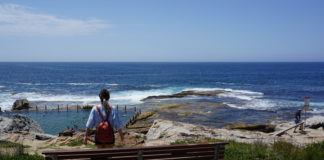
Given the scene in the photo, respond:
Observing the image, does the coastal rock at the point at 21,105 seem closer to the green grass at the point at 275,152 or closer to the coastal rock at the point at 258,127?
the coastal rock at the point at 258,127

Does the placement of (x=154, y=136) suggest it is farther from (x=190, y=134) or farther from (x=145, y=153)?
(x=145, y=153)

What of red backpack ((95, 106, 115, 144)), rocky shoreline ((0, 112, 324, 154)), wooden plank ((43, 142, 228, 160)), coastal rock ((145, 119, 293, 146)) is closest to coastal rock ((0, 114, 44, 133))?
rocky shoreline ((0, 112, 324, 154))

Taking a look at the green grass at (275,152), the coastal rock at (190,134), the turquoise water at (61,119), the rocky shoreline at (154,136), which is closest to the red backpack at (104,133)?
the rocky shoreline at (154,136)

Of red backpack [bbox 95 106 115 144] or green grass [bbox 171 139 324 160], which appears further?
green grass [bbox 171 139 324 160]

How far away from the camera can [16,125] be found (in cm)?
1898

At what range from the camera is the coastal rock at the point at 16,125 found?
1800cm

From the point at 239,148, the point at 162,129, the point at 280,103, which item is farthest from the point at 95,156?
the point at 280,103

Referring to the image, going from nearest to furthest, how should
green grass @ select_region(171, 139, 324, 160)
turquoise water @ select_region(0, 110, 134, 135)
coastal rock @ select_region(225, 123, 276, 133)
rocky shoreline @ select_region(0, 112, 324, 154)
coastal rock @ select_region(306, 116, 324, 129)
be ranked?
green grass @ select_region(171, 139, 324, 160)
rocky shoreline @ select_region(0, 112, 324, 154)
coastal rock @ select_region(306, 116, 324, 129)
coastal rock @ select_region(225, 123, 276, 133)
turquoise water @ select_region(0, 110, 134, 135)

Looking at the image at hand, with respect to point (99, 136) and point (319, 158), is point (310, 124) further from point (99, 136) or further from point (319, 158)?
point (99, 136)

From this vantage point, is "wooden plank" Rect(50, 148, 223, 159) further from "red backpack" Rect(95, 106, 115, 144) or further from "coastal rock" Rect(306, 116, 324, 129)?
"coastal rock" Rect(306, 116, 324, 129)

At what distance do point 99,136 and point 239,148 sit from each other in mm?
5088

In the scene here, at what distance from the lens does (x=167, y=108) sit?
40656 millimetres

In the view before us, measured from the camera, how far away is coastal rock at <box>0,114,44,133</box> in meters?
18.0

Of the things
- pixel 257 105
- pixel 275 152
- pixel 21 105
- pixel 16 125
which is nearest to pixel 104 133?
pixel 275 152
